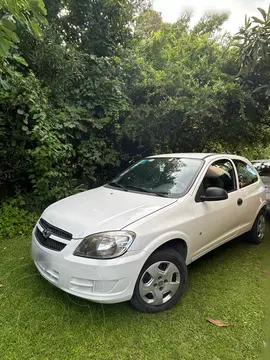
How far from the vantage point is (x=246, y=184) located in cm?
359

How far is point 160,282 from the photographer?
2275mm

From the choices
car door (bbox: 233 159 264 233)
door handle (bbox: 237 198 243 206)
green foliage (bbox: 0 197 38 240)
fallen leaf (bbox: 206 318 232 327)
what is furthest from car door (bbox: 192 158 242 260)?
green foliage (bbox: 0 197 38 240)

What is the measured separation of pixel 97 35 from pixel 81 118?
232cm

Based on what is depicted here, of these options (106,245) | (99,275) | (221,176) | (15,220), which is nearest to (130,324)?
(99,275)

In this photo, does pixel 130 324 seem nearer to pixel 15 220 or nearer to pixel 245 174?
pixel 245 174

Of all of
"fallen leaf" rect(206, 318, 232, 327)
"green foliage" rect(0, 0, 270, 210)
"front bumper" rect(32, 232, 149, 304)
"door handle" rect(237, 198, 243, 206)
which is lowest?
"fallen leaf" rect(206, 318, 232, 327)

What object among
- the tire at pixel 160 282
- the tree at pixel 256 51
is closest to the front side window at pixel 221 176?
the tire at pixel 160 282

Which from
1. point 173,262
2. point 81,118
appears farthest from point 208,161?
point 81,118

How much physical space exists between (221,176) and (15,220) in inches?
137

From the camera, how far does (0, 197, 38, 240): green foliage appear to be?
397 centimetres

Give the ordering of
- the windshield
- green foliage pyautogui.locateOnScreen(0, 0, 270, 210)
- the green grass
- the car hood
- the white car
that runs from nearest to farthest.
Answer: the green grass < the white car < the car hood < the windshield < green foliage pyautogui.locateOnScreen(0, 0, 270, 210)

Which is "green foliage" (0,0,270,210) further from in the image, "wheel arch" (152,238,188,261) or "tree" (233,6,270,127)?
"wheel arch" (152,238,188,261)

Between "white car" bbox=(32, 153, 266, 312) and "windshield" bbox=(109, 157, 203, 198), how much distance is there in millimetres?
12

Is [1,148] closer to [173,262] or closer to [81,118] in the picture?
[81,118]
